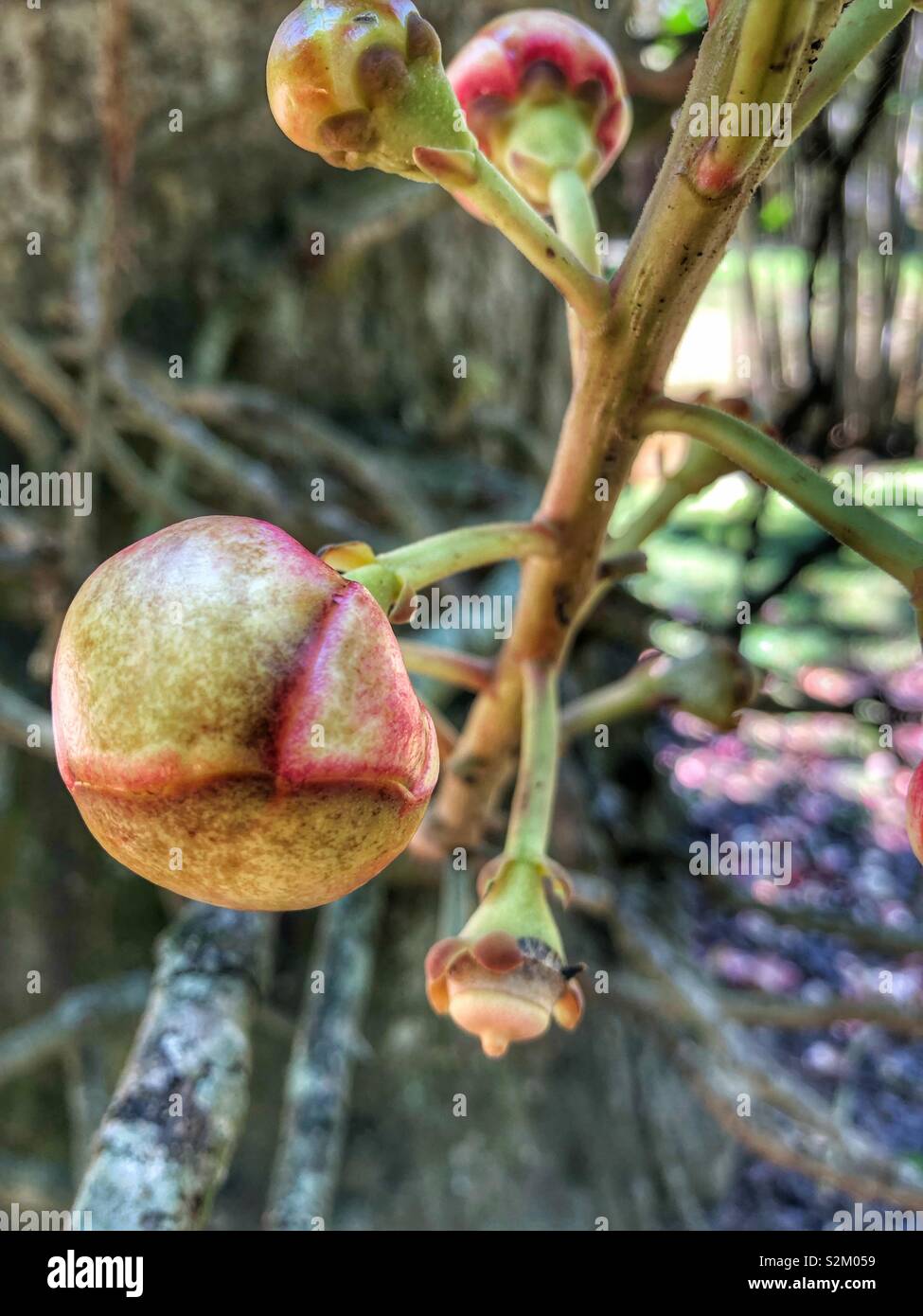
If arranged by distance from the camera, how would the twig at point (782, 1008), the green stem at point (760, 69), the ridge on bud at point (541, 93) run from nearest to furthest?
the green stem at point (760, 69) < the ridge on bud at point (541, 93) < the twig at point (782, 1008)

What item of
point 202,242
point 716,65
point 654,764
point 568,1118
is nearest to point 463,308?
point 202,242

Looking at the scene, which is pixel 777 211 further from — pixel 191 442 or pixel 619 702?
pixel 619 702

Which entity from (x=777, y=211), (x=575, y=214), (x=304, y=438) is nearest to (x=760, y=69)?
(x=575, y=214)

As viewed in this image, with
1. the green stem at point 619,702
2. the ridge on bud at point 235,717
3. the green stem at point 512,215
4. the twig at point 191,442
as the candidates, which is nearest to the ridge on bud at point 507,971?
the ridge on bud at point 235,717

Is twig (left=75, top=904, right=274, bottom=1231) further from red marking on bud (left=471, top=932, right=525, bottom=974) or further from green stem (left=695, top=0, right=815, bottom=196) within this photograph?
green stem (left=695, top=0, right=815, bottom=196)

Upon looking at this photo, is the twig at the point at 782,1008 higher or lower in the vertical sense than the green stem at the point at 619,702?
lower

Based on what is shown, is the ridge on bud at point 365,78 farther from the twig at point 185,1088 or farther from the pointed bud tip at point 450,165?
the twig at point 185,1088

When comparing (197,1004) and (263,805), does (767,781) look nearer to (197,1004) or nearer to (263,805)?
(197,1004)
